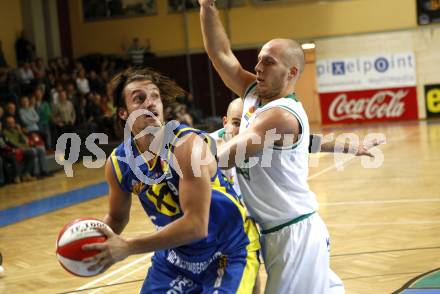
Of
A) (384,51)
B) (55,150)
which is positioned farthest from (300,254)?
(384,51)

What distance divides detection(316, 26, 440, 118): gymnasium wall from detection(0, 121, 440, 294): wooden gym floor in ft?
27.1

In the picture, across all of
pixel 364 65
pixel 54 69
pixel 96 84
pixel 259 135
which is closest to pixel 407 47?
pixel 364 65

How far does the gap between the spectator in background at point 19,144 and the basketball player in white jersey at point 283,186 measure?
11717 millimetres

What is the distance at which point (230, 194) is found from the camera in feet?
12.1

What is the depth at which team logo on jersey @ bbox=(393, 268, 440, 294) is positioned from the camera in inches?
227

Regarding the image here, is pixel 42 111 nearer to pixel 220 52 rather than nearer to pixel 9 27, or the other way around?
pixel 9 27

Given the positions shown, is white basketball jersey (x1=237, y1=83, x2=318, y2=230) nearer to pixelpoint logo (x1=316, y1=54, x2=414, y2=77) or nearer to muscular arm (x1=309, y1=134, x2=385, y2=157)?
muscular arm (x1=309, y1=134, x2=385, y2=157)

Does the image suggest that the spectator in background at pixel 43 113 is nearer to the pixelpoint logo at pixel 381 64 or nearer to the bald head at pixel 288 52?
the pixelpoint logo at pixel 381 64

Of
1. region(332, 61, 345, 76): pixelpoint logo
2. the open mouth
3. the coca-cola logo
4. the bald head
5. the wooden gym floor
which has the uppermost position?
the bald head

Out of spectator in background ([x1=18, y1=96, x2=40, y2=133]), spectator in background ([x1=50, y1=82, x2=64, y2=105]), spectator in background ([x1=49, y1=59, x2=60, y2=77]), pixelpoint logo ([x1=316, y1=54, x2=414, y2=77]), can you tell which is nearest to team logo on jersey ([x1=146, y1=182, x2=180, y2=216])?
spectator in background ([x1=18, y1=96, x2=40, y2=133])

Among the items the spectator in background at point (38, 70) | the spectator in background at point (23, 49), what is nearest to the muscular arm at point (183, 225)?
the spectator in background at point (38, 70)

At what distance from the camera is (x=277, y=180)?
12.8ft

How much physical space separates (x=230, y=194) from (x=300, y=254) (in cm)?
56

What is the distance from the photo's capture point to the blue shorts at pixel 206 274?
3.61 metres
